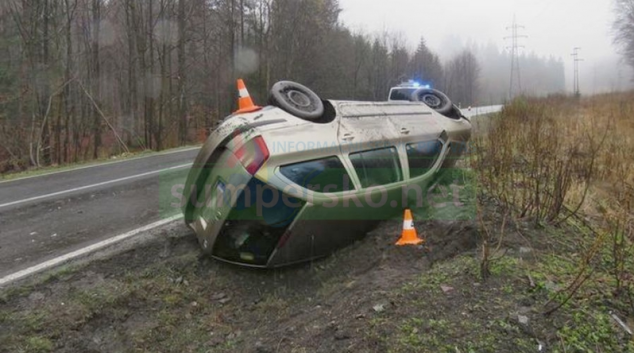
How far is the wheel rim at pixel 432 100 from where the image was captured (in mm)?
5785

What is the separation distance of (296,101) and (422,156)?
1.37 meters

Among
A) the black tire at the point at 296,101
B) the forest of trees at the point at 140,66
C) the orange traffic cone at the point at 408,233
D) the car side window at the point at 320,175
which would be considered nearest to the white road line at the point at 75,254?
the black tire at the point at 296,101

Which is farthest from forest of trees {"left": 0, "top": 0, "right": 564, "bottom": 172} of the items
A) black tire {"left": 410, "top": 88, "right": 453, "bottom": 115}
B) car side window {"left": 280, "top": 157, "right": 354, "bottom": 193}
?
car side window {"left": 280, "top": 157, "right": 354, "bottom": 193}

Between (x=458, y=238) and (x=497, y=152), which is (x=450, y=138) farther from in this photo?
(x=458, y=238)

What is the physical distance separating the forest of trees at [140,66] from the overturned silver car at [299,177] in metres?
4.35

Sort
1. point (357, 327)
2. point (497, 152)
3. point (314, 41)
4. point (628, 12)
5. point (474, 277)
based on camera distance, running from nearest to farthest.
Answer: point (357, 327)
point (474, 277)
point (497, 152)
point (314, 41)
point (628, 12)

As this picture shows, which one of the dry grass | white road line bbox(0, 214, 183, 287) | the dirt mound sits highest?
the dry grass

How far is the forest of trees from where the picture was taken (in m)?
17.2

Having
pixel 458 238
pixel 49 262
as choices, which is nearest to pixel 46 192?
pixel 49 262

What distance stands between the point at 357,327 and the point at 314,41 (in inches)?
1573

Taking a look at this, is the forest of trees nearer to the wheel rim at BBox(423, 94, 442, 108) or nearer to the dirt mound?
the wheel rim at BBox(423, 94, 442, 108)

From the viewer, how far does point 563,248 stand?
336cm

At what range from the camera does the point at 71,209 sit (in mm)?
5766

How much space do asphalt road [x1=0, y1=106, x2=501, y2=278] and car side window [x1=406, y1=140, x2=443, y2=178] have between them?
74.4 inches
